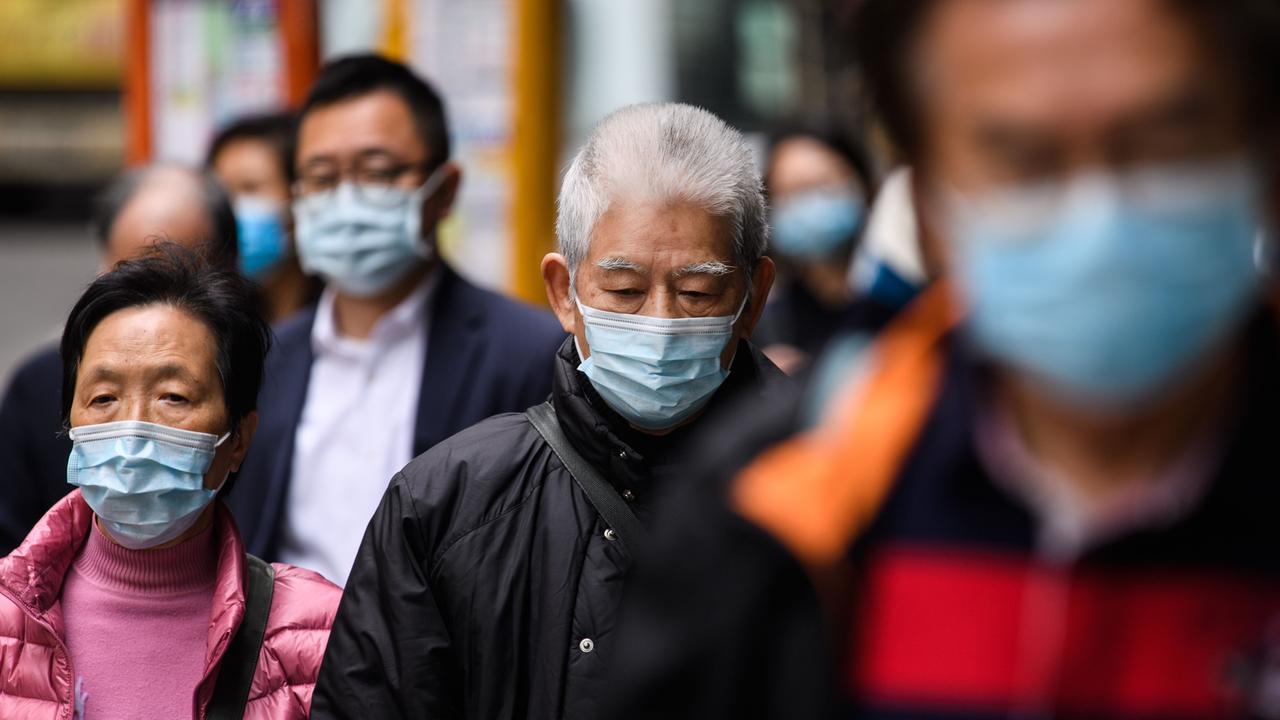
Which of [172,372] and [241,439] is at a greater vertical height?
[172,372]

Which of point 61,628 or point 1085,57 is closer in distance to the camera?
point 1085,57

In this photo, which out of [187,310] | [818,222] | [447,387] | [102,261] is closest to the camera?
[187,310]

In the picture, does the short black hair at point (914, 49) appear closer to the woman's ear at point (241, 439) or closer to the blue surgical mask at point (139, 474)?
the blue surgical mask at point (139, 474)

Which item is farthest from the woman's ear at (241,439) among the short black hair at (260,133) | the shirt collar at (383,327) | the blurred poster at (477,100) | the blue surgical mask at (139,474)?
the blurred poster at (477,100)

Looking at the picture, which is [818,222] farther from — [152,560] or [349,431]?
[152,560]

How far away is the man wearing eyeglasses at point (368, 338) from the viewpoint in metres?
4.18

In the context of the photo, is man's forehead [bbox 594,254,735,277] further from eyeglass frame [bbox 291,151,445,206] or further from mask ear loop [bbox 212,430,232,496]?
eyeglass frame [bbox 291,151,445,206]

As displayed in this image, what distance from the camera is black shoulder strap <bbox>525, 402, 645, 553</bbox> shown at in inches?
118

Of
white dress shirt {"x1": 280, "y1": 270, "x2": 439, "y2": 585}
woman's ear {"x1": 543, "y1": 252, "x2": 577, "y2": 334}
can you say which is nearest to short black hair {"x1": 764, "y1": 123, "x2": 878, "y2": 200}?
white dress shirt {"x1": 280, "y1": 270, "x2": 439, "y2": 585}

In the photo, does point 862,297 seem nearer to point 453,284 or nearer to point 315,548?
Result: point 315,548

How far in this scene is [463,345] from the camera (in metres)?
4.34

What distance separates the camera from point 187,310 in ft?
10.8

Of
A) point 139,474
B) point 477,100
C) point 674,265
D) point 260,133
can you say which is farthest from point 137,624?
point 477,100

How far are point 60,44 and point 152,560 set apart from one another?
19.7m
